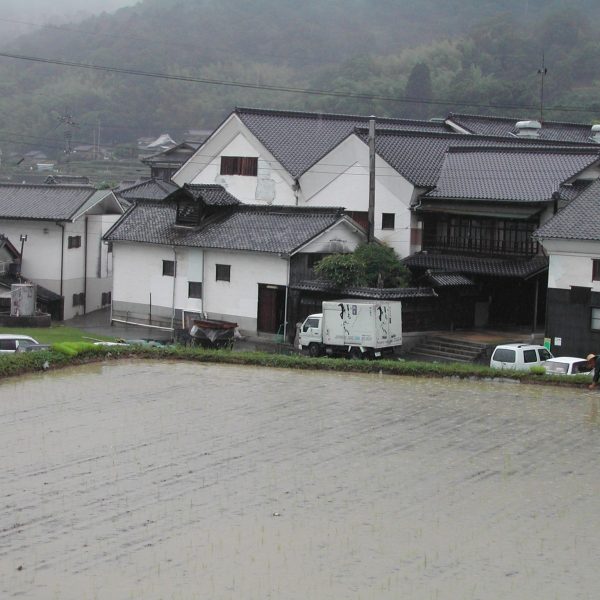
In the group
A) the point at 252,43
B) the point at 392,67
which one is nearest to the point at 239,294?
the point at 392,67

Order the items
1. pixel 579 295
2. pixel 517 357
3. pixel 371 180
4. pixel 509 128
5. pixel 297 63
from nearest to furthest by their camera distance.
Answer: pixel 517 357
pixel 579 295
pixel 371 180
pixel 509 128
pixel 297 63

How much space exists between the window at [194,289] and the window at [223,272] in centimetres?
78

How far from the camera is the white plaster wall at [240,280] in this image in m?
29.0

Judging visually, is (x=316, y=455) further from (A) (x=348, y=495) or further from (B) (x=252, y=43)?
(B) (x=252, y=43)

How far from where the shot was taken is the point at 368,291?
27.2 meters

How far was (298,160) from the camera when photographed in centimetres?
3556

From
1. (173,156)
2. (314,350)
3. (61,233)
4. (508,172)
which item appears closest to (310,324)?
(314,350)

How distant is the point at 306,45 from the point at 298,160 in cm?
9817

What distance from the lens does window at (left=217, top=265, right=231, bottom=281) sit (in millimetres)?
30312

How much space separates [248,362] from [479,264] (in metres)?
11.1

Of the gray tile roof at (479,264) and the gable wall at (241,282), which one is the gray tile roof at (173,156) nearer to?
the gable wall at (241,282)

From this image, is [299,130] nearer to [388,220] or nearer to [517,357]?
[388,220]

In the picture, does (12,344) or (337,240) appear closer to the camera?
(12,344)

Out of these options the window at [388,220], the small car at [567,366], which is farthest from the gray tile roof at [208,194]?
the small car at [567,366]
